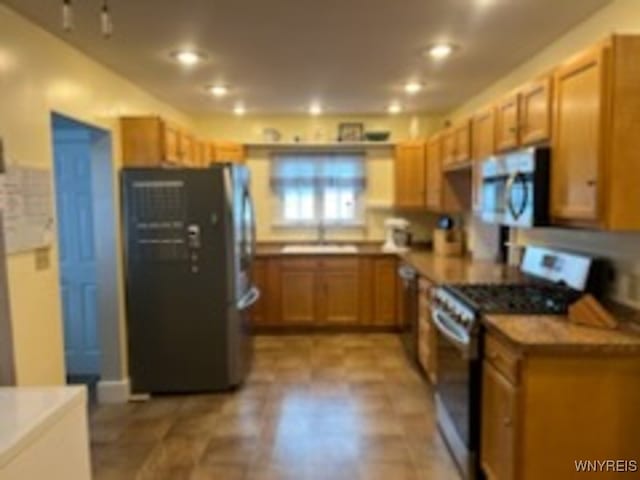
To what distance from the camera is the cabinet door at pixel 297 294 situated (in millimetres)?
5688

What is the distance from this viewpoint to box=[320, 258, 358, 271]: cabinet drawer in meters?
5.68

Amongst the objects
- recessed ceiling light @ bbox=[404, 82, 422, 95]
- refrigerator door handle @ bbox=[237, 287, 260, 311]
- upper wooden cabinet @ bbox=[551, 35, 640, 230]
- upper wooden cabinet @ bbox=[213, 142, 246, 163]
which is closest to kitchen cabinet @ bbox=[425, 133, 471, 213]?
recessed ceiling light @ bbox=[404, 82, 422, 95]

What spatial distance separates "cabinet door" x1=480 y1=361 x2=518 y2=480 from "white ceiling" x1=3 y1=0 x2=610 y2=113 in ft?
5.91

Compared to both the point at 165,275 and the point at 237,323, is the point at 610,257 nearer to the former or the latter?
the point at 237,323

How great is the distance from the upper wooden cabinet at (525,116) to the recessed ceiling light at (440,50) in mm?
468

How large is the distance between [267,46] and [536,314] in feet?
7.26

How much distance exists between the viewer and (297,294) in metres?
5.71

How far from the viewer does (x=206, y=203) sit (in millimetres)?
3855

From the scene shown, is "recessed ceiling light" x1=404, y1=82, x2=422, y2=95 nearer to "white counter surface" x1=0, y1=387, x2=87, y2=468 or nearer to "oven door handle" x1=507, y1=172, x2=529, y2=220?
"oven door handle" x1=507, y1=172, x2=529, y2=220

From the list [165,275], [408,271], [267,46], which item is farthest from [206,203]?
[408,271]

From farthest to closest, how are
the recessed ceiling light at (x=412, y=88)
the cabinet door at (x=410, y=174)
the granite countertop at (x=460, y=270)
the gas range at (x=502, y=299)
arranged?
the cabinet door at (x=410, y=174) → the recessed ceiling light at (x=412, y=88) → the granite countertop at (x=460, y=270) → the gas range at (x=502, y=299)

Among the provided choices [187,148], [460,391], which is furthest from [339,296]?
[460,391]

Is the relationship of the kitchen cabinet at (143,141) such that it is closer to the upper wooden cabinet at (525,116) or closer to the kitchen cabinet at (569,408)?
the upper wooden cabinet at (525,116)

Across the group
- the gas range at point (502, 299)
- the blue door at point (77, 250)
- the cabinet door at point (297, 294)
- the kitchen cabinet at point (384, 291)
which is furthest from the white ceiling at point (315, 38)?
the cabinet door at point (297, 294)
